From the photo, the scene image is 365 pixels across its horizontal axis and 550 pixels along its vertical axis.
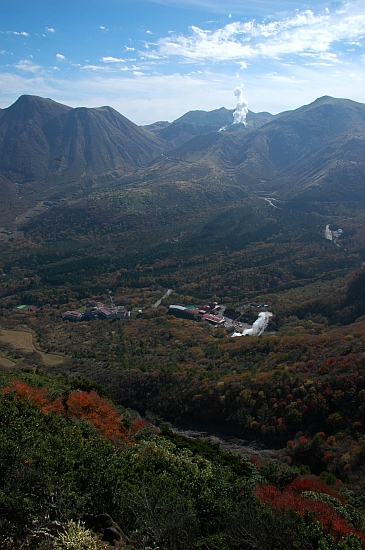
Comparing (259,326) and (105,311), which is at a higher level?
(259,326)

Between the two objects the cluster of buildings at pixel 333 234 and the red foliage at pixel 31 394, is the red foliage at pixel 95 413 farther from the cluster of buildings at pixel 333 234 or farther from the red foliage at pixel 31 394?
the cluster of buildings at pixel 333 234

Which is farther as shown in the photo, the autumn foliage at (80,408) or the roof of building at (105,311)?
the roof of building at (105,311)

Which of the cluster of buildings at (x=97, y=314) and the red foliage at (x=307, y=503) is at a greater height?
the red foliage at (x=307, y=503)

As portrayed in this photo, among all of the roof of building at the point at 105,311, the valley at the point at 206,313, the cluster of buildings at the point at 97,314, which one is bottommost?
the cluster of buildings at the point at 97,314

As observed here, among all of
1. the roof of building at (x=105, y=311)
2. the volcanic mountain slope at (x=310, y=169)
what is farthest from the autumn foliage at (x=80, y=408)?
the volcanic mountain slope at (x=310, y=169)

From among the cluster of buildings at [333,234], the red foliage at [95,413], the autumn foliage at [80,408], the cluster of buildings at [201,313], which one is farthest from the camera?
the cluster of buildings at [333,234]

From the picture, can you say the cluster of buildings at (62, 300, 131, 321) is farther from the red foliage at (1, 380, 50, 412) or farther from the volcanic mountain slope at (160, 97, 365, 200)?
the volcanic mountain slope at (160, 97, 365, 200)

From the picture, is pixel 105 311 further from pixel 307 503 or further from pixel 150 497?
pixel 150 497

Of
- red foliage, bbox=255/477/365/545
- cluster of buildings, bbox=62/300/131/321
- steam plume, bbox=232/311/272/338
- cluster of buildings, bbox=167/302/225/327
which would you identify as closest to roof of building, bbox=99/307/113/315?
cluster of buildings, bbox=62/300/131/321

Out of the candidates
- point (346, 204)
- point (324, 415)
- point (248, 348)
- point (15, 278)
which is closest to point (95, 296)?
point (15, 278)

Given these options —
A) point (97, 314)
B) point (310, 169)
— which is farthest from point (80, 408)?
point (310, 169)
